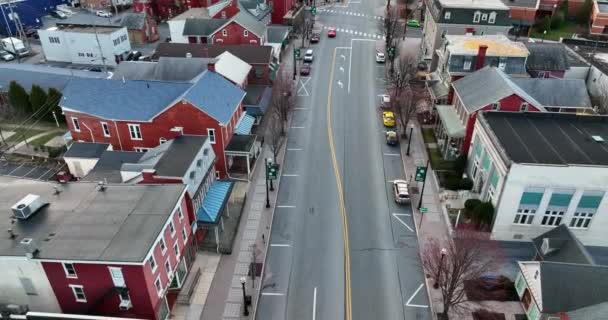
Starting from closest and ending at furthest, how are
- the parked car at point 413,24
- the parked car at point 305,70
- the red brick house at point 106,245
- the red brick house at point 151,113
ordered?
the red brick house at point 106,245 → the red brick house at point 151,113 → the parked car at point 305,70 → the parked car at point 413,24

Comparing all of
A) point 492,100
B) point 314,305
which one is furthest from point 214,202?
point 492,100

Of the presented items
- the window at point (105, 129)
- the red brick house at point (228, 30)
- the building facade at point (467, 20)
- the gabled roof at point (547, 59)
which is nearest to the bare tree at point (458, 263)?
the window at point (105, 129)

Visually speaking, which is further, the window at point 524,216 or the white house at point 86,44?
the white house at point 86,44

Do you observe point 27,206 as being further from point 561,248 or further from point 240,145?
point 561,248

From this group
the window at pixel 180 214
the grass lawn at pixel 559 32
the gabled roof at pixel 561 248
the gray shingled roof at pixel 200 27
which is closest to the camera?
the gabled roof at pixel 561 248

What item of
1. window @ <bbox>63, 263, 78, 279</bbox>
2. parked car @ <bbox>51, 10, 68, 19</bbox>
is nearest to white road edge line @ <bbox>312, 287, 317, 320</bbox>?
window @ <bbox>63, 263, 78, 279</bbox>

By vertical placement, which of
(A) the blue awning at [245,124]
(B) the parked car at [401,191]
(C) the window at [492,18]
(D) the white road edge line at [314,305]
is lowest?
(D) the white road edge line at [314,305]

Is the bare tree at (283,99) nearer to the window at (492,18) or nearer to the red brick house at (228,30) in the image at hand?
the red brick house at (228,30)
